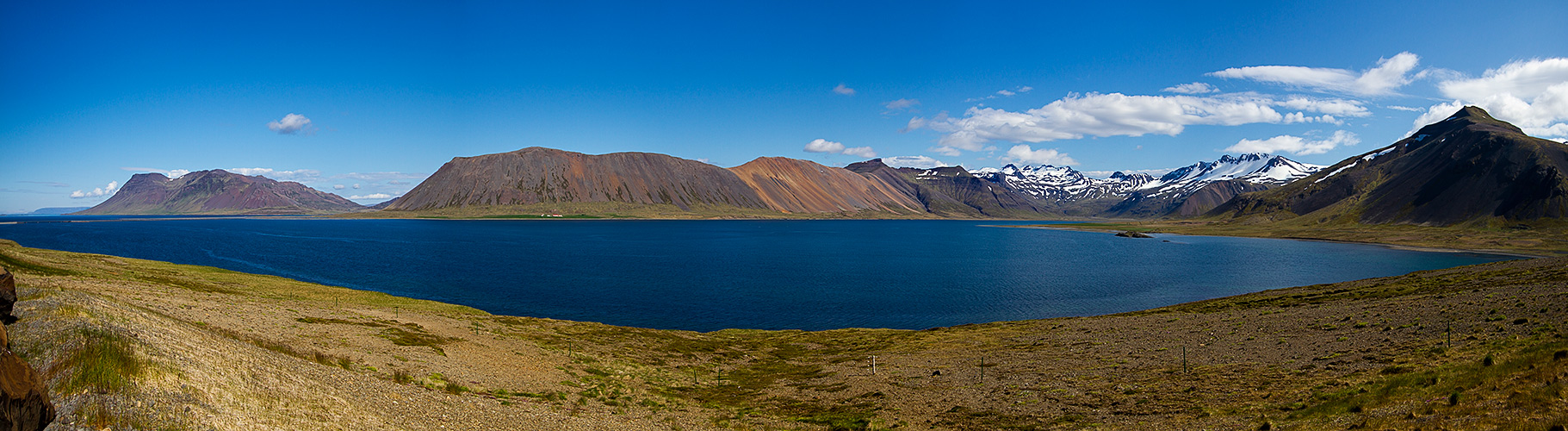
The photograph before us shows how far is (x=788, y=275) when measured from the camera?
394 ft

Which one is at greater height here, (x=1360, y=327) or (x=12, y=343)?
(x=12, y=343)

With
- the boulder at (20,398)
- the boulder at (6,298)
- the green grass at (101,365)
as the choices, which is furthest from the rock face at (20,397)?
the boulder at (6,298)

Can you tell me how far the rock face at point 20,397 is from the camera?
13.8 meters

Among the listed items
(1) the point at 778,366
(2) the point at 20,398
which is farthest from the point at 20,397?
(1) the point at 778,366

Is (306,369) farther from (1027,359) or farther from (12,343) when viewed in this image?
(1027,359)

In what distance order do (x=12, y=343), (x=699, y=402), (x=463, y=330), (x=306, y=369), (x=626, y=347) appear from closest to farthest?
(x=12, y=343) < (x=306, y=369) < (x=699, y=402) < (x=463, y=330) < (x=626, y=347)

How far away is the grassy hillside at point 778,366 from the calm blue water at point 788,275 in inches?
657

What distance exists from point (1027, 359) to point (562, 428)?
3364 cm

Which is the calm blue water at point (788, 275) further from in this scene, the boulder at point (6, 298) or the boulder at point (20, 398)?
the boulder at point (20, 398)

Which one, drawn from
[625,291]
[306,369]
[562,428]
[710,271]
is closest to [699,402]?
[562,428]

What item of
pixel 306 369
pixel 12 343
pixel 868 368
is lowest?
pixel 868 368

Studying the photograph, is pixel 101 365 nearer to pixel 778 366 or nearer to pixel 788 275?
pixel 778 366

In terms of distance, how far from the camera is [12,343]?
1800cm

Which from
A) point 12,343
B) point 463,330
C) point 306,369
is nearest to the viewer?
point 12,343
